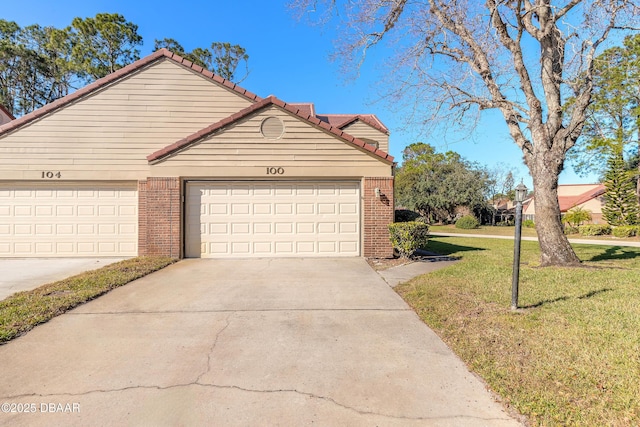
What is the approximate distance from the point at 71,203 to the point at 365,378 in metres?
9.85

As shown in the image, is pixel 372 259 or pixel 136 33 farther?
pixel 136 33

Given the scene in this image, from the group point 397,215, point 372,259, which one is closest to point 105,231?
point 372,259

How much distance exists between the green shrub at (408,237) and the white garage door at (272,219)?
116 centimetres

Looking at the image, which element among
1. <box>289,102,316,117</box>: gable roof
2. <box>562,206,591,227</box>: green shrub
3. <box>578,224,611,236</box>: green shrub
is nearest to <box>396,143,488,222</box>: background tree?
<box>562,206,591,227</box>: green shrub

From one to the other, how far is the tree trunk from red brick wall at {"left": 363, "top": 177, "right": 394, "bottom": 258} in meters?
3.66

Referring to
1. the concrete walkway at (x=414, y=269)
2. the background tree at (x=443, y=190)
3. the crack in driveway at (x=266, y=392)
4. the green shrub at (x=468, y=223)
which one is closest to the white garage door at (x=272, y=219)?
the concrete walkway at (x=414, y=269)

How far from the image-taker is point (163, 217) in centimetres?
802

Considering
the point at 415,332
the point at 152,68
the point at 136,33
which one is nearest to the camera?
the point at 415,332

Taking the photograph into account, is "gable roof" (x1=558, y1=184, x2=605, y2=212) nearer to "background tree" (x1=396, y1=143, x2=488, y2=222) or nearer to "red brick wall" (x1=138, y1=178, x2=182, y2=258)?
"background tree" (x1=396, y1=143, x2=488, y2=222)

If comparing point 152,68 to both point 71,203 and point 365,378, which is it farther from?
point 365,378

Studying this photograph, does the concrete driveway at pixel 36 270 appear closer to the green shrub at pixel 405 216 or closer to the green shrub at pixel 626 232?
the green shrub at pixel 405 216

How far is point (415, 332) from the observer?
347 centimetres

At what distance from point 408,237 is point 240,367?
5.78 metres

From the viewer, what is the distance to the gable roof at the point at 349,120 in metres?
15.6
